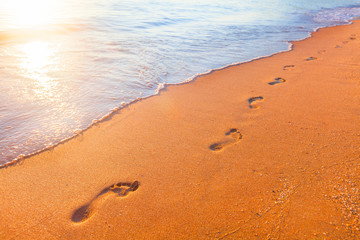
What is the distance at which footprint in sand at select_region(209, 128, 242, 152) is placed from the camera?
2.51m

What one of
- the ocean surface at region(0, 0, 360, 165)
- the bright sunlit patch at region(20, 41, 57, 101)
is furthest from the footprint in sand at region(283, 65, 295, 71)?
the bright sunlit patch at region(20, 41, 57, 101)

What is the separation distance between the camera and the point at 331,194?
5.95 ft

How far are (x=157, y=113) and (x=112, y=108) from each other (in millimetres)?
652

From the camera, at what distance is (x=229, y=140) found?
103 inches

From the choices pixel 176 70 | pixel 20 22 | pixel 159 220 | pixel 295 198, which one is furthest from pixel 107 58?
pixel 20 22

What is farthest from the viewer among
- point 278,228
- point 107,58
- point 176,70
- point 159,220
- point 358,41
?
point 358,41

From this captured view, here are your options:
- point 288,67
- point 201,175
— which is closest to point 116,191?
point 201,175

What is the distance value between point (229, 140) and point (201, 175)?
0.65 m

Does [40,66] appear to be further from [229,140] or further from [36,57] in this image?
[229,140]

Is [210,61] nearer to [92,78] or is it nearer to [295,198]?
[92,78]

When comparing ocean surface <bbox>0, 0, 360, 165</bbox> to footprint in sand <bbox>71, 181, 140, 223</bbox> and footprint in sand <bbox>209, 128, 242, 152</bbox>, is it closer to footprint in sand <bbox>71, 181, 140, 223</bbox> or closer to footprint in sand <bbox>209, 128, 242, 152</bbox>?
footprint in sand <bbox>71, 181, 140, 223</bbox>

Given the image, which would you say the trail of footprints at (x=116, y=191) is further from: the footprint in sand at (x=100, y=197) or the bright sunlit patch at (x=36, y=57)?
the bright sunlit patch at (x=36, y=57)

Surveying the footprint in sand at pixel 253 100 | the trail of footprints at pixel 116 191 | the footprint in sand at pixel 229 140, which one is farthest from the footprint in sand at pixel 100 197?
the footprint in sand at pixel 253 100

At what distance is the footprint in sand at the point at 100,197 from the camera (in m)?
1.80
